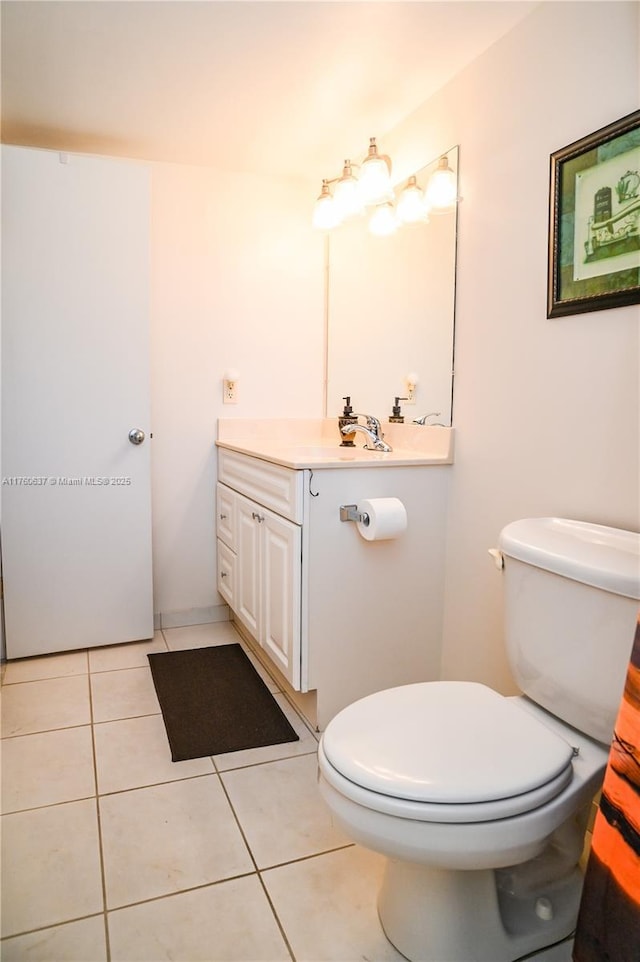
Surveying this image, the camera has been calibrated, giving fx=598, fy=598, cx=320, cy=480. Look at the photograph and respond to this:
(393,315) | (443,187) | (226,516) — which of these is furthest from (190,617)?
(443,187)

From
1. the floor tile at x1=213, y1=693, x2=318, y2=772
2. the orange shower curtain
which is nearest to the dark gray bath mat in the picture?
the floor tile at x1=213, y1=693, x2=318, y2=772

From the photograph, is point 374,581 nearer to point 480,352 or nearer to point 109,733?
point 480,352

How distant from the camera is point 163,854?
1356 mm

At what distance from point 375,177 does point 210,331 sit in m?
0.96

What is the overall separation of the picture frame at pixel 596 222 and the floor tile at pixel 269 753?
1.40 metres

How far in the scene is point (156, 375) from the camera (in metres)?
2.58

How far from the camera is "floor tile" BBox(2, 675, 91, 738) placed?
1.88 meters

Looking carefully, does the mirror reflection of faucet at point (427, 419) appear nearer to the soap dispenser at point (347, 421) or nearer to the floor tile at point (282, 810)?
the soap dispenser at point (347, 421)

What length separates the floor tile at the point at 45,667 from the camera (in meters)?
2.21

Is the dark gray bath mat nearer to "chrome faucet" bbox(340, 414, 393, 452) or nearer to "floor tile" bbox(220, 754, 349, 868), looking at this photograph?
"floor tile" bbox(220, 754, 349, 868)

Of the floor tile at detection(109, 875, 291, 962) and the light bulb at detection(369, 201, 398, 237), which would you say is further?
the light bulb at detection(369, 201, 398, 237)

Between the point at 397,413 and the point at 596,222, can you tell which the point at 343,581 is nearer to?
the point at 397,413

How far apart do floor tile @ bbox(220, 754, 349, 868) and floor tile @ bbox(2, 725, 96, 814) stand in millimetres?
394

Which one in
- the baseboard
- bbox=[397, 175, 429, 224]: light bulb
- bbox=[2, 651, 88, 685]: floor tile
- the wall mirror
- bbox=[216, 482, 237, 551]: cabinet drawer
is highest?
bbox=[397, 175, 429, 224]: light bulb
